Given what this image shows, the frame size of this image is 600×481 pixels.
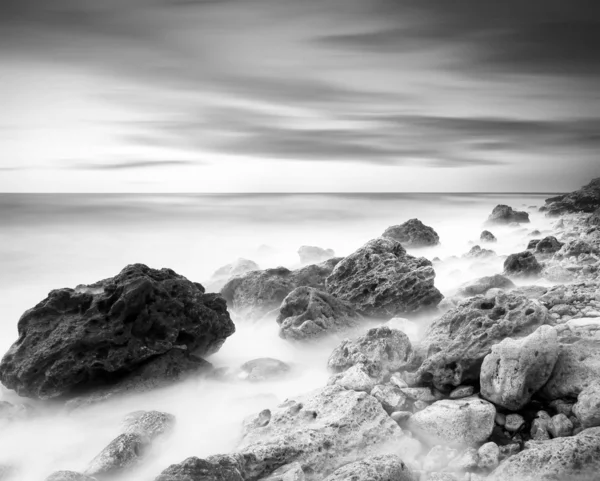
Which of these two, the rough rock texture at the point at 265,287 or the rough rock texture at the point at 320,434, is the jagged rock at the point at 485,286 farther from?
the rough rock texture at the point at 320,434

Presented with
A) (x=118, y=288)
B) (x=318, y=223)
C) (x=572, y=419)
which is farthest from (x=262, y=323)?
(x=318, y=223)

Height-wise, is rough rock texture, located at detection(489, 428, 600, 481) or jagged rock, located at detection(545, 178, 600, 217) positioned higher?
jagged rock, located at detection(545, 178, 600, 217)

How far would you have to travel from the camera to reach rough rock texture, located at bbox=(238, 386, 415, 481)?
5070mm

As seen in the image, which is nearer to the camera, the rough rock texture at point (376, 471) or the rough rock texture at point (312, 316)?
the rough rock texture at point (376, 471)

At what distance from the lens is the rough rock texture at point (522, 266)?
1239 centimetres

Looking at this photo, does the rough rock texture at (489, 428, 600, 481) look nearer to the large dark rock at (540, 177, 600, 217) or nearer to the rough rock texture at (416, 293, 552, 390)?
the rough rock texture at (416, 293, 552, 390)

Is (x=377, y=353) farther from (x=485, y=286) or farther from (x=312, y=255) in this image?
(x=312, y=255)

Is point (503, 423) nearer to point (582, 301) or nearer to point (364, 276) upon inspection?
point (582, 301)

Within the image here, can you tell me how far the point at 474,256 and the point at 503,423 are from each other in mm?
12318

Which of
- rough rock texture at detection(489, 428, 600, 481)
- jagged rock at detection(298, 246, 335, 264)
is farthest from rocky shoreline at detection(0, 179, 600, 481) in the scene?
jagged rock at detection(298, 246, 335, 264)

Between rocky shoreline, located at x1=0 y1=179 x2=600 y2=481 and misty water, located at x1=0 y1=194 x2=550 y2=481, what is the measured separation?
0.79 feet

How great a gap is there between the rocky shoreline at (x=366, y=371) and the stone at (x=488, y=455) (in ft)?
0.06

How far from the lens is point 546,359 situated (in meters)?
5.78

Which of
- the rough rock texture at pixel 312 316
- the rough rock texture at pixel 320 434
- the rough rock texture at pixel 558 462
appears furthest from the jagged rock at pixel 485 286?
the rough rock texture at pixel 558 462
